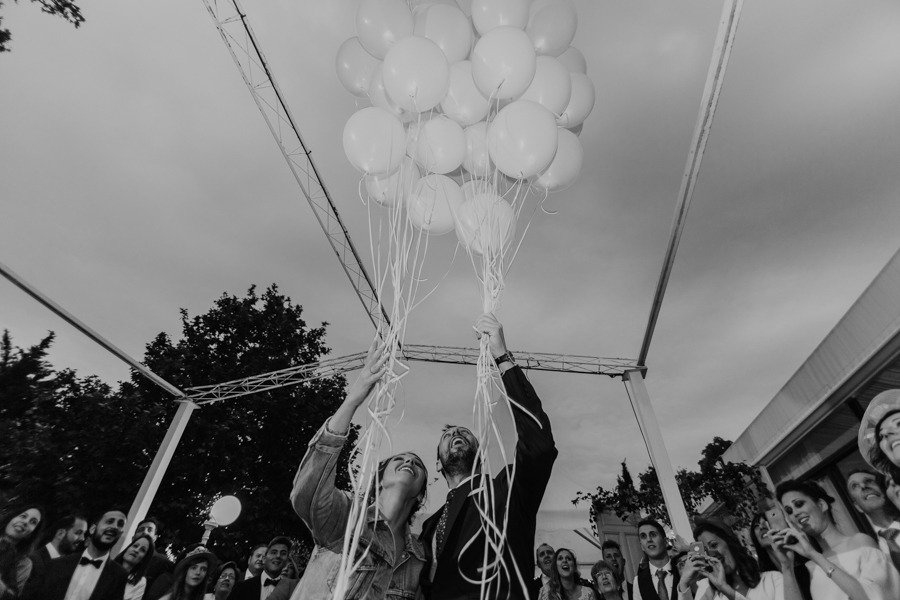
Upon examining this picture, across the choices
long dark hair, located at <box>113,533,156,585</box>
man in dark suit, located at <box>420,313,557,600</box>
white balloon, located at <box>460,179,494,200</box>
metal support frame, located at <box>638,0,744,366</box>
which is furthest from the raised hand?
long dark hair, located at <box>113,533,156,585</box>

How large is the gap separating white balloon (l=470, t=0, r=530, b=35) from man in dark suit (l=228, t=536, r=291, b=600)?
460cm

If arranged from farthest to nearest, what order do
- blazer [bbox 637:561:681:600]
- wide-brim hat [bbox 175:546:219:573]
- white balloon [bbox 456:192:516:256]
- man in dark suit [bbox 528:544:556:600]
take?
man in dark suit [bbox 528:544:556:600] < wide-brim hat [bbox 175:546:219:573] < blazer [bbox 637:561:681:600] < white balloon [bbox 456:192:516:256]

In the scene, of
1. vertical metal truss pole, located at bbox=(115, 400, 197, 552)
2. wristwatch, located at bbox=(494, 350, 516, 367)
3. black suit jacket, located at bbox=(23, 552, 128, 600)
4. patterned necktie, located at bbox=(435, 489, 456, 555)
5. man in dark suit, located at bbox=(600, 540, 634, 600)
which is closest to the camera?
patterned necktie, located at bbox=(435, 489, 456, 555)

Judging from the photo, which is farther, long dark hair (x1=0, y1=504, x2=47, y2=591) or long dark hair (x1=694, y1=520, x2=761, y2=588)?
long dark hair (x1=0, y1=504, x2=47, y2=591)

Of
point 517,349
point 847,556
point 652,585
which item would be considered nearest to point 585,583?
point 652,585

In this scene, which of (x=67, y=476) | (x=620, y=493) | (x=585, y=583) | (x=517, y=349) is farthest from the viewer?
(x=67, y=476)

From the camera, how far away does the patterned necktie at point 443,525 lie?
4.24 ft

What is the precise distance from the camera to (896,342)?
4.76 m

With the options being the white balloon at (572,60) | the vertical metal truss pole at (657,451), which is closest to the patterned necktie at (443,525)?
the white balloon at (572,60)

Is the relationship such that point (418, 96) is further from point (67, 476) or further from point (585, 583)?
point (67, 476)

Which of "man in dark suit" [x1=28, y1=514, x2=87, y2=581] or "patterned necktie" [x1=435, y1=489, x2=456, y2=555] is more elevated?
"man in dark suit" [x1=28, y1=514, x2=87, y2=581]

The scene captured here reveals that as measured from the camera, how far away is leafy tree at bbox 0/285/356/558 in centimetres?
881

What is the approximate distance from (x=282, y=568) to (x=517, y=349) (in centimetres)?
421

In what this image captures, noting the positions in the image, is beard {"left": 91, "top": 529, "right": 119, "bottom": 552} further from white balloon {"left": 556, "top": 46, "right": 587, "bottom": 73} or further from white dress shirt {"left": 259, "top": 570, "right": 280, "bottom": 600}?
white balloon {"left": 556, "top": 46, "right": 587, "bottom": 73}
